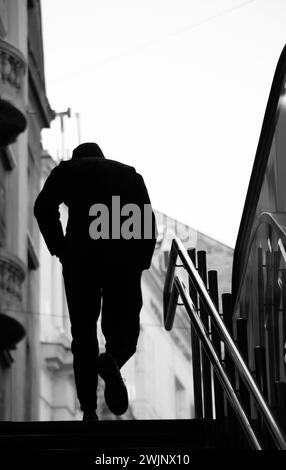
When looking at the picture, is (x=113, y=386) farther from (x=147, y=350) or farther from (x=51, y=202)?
(x=147, y=350)

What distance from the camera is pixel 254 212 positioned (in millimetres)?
7641

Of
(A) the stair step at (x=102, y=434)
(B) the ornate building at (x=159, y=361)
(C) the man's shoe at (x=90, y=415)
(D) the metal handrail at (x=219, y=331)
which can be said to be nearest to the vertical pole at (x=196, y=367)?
(D) the metal handrail at (x=219, y=331)

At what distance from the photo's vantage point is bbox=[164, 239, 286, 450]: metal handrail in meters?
4.39

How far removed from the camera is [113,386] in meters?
5.92

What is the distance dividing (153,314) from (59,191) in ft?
134

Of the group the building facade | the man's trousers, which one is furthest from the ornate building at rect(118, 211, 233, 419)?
the man's trousers

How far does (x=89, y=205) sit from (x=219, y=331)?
1227 mm

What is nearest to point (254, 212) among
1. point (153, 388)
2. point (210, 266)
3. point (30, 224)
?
point (30, 224)

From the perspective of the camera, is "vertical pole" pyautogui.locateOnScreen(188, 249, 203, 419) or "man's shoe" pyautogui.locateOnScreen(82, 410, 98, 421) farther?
"vertical pole" pyautogui.locateOnScreen(188, 249, 203, 419)

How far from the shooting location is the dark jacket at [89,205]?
6254mm

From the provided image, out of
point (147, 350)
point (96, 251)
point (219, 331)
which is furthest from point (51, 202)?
point (147, 350)

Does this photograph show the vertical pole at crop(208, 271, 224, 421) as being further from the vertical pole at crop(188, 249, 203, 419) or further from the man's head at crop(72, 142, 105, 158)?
the man's head at crop(72, 142, 105, 158)

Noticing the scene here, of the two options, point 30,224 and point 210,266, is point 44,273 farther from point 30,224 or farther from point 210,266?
point 30,224

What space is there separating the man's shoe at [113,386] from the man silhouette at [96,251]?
0.16 m
